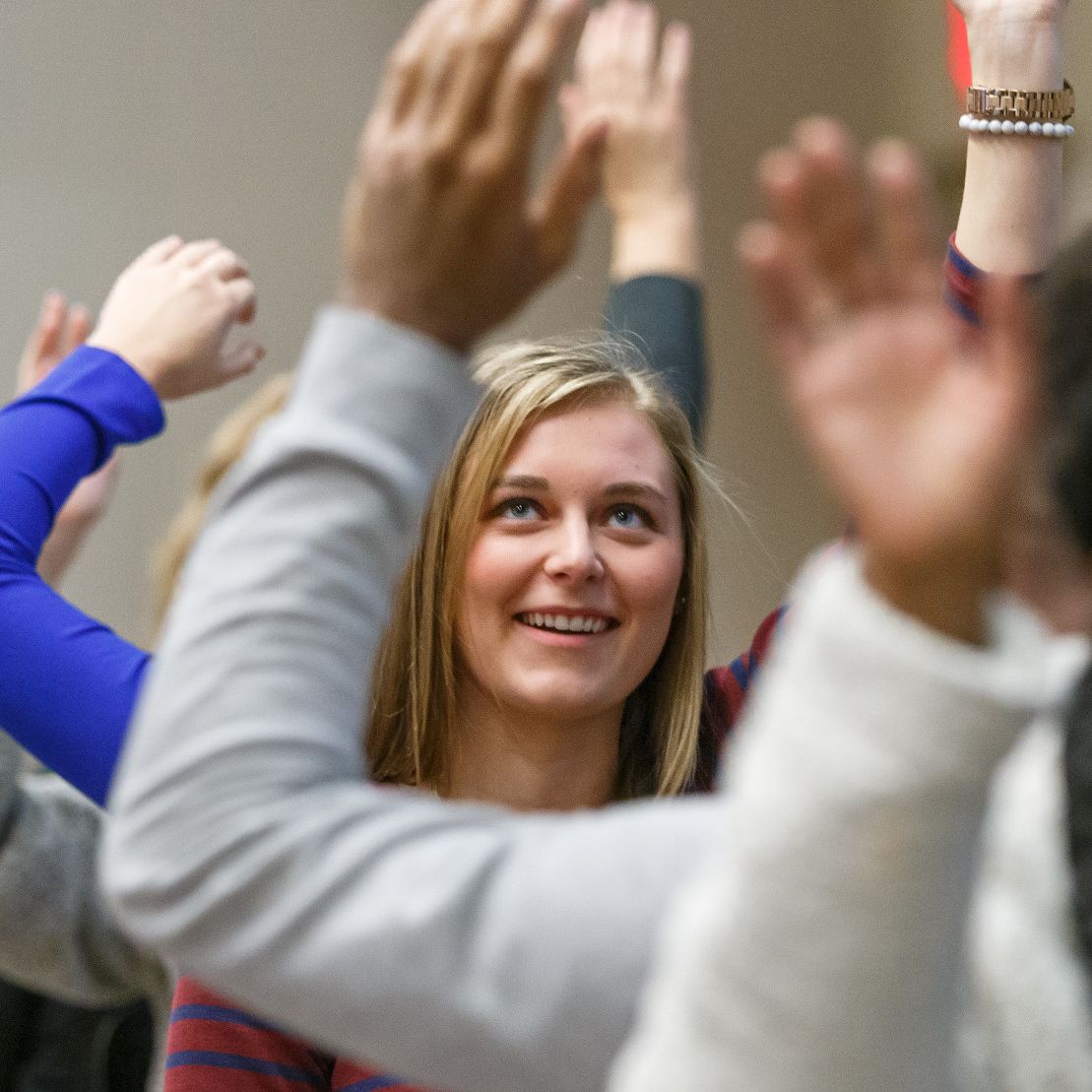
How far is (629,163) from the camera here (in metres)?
1.15

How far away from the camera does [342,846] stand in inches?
22.9

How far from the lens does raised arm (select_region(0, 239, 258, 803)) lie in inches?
43.9

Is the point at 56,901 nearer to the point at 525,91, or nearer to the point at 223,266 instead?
the point at 223,266

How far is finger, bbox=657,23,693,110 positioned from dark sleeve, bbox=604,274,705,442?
49 centimetres

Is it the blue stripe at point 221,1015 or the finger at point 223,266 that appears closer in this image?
the blue stripe at point 221,1015

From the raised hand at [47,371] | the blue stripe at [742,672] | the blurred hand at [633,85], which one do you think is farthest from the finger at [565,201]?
the raised hand at [47,371]

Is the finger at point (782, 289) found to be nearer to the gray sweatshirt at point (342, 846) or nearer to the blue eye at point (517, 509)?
the gray sweatshirt at point (342, 846)

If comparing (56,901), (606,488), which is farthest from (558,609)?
(56,901)

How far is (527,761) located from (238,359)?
0.47 metres

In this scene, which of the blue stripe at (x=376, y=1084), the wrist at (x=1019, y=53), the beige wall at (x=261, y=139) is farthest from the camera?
the beige wall at (x=261, y=139)

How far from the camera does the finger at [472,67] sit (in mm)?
613

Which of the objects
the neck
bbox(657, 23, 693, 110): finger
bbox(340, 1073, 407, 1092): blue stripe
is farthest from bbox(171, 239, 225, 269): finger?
bbox(340, 1073, 407, 1092): blue stripe

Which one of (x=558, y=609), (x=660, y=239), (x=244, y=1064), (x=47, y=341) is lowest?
(x=244, y=1064)

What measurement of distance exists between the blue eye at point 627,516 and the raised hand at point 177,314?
0.38 m
